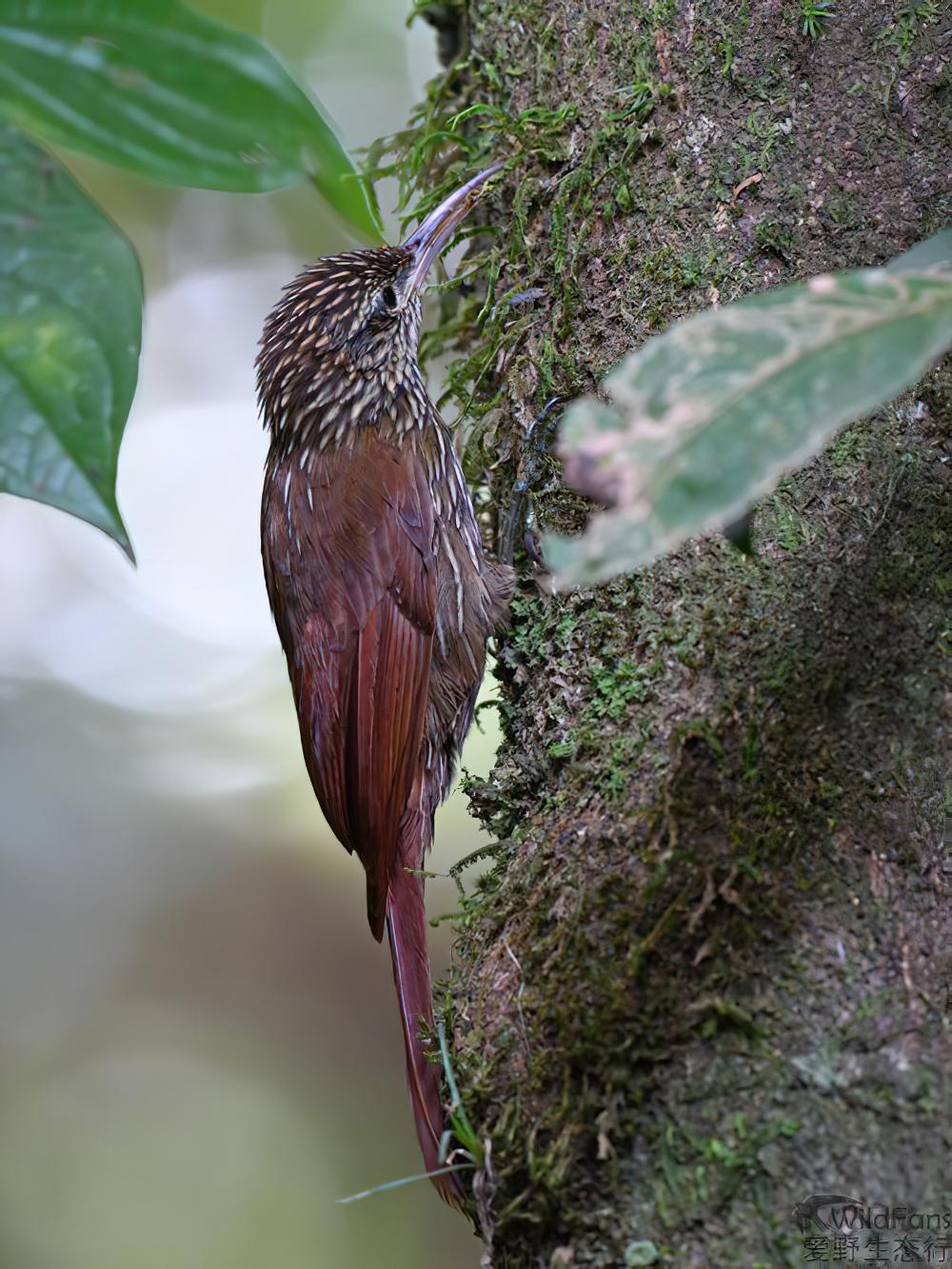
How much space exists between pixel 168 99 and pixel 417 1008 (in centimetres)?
150

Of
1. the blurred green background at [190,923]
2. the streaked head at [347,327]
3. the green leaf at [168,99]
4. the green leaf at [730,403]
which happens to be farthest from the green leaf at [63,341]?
the blurred green background at [190,923]

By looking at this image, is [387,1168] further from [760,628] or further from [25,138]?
[25,138]

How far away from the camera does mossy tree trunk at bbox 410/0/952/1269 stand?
1.18 metres

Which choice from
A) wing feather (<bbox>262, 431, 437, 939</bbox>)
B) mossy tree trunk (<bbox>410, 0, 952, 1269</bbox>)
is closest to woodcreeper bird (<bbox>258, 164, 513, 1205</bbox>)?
wing feather (<bbox>262, 431, 437, 939</bbox>)

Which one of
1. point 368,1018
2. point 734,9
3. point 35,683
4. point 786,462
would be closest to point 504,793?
point 786,462

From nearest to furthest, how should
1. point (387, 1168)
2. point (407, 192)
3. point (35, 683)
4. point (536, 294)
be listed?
point (536, 294)
point (407, 192)
point (387, 1168)
point (35, 683)

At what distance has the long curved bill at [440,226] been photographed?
7.14 feet

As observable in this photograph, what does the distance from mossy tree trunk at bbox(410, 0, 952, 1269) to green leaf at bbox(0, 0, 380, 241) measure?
34.1 inches

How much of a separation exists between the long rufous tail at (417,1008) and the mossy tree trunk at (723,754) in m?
0.17

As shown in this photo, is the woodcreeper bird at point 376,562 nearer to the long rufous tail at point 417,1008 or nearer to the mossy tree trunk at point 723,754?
the long rufous tail at point 417,1008

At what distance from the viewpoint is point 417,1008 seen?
1871mm

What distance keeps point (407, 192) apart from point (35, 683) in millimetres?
4647

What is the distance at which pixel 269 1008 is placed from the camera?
19.0 ft

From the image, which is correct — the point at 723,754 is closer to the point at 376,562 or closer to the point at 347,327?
the point at 376,562
